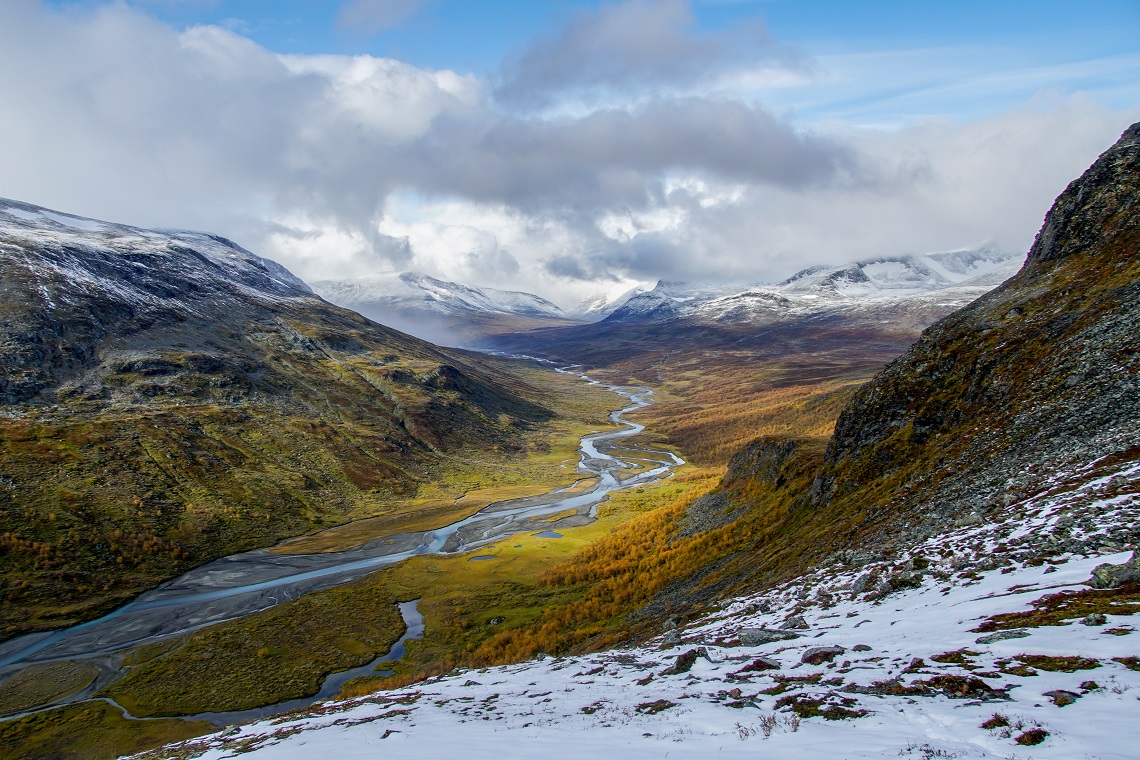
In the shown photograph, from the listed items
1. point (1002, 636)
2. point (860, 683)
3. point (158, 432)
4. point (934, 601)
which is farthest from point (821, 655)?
Answer: point (158, 432)

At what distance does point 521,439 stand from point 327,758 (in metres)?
173

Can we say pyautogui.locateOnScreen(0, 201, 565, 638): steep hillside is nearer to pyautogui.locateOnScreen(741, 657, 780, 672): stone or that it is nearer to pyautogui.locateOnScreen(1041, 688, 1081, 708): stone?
pyautogui.locateOnScreen(741, 657, 780, 672): stone

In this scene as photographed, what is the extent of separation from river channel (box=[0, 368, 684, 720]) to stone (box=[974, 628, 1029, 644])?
6624 cm

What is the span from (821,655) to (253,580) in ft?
263

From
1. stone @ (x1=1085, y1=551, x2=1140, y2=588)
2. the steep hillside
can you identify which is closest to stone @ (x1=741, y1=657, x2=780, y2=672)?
stone @ (x1=1085, y1=551, x2=1140, y2=588)

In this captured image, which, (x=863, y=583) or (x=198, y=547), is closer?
(x=863, y=583)

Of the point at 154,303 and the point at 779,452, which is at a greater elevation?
the point at 154,303

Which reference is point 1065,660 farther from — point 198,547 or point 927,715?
point 198,547

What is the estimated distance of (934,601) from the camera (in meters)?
19.5

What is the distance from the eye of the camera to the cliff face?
28203 mm

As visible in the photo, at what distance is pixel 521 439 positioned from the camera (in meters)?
188

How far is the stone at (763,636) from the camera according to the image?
22.1 metres

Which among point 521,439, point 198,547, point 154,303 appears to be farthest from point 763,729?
point 154,303

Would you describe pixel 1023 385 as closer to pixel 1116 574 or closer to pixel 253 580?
pixel 1116 574
